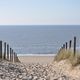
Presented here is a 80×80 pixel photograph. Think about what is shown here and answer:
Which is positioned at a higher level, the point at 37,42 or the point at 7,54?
the point at 7,54

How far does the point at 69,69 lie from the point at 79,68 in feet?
2.20

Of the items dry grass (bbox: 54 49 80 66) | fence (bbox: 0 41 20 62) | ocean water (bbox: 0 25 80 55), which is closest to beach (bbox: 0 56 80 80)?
dry grass (bbox: 54 49 80 66)

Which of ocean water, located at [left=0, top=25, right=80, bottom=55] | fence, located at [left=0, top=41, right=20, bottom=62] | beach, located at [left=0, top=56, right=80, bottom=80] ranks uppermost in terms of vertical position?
beach, located at [left=0, top=56, right=80, bottom=80]

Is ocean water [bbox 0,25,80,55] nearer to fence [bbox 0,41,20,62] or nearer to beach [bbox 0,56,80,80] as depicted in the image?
fence [bbox 0,41,20,62]

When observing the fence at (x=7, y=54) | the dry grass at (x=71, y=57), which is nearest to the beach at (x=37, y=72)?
the dry grass at (x=71, y=57)

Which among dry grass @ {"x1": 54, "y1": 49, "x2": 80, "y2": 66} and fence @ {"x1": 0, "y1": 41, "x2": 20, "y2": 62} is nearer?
dry grass @ {"x1": 54, "y1": 49, "x2": 80, "y2": 66}

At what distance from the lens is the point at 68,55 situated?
15.1 meters

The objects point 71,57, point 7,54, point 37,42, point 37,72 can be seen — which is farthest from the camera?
point 37,42

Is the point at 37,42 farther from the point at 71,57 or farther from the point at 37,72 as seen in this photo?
the point at 37,72

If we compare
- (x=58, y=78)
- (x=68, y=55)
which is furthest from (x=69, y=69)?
(x=58, y=78)

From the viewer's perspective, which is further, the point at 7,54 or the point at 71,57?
the point at 7,54

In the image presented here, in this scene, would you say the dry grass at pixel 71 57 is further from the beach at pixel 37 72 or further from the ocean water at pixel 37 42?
the ocean water at pixel 37 42

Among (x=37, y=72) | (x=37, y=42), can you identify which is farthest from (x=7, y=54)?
(x=37, y=42)

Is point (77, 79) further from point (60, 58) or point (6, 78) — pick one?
point (60, 58)
